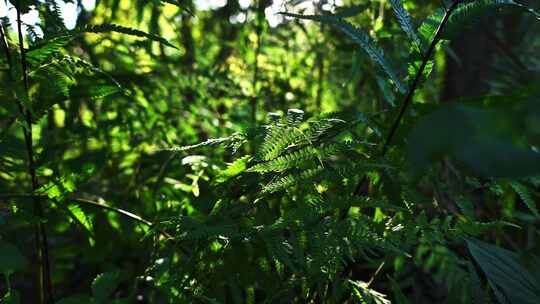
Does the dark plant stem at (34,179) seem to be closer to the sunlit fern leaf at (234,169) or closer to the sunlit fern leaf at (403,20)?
the sunlit fern leaf at (234,169)

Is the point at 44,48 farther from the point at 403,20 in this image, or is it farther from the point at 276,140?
the point at 403,20

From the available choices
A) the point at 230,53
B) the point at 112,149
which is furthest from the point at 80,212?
the point at 230,53

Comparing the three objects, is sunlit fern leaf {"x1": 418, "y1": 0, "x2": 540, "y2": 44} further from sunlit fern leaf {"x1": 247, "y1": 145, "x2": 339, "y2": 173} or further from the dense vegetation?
sunlit fern leaf {"x1": 247, "y1": 145, "x2": 339, "y2": 173}

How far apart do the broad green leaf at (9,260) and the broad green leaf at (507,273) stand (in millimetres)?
711

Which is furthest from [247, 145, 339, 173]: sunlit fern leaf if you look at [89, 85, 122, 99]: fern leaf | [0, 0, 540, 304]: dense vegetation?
[89, 85, 122, 99]: fern leaf

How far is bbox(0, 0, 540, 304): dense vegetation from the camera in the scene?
0.78 meters

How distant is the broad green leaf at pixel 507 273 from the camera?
2.84 ft

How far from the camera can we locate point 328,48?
215 cm

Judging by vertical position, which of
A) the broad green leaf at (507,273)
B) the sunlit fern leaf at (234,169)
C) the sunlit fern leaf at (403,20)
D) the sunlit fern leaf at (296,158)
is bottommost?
the broad green leaf at (507,273)

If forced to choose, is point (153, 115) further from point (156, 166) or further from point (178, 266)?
point (178, 266)

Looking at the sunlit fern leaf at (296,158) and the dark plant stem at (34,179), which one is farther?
the dark plant stem at (34,179)

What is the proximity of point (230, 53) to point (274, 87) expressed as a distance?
2.21 feet

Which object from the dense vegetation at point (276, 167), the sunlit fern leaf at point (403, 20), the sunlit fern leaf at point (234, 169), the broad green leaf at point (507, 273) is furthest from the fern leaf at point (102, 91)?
the broad green leaf at point (507, 273)

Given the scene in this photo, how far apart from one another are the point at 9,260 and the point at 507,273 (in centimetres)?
79
